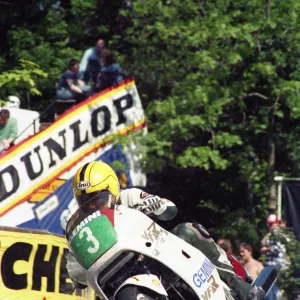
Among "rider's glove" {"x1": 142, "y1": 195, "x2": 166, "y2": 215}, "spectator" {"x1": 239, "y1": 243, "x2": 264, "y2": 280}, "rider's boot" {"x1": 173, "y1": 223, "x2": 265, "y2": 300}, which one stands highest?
"rider's glove" {"x1": 142, "y1": 195, "x2": 166, "y2": 215}

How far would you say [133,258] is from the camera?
5852 mm

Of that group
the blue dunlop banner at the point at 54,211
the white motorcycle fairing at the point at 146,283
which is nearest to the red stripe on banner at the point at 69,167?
the blue dunlop banner at the point at 54,211

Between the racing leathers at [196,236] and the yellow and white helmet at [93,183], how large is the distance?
0.43m

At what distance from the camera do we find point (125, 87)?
13.6m

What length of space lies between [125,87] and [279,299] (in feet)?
22.7

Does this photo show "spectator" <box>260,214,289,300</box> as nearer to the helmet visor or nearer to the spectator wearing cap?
the spectator wearing cap

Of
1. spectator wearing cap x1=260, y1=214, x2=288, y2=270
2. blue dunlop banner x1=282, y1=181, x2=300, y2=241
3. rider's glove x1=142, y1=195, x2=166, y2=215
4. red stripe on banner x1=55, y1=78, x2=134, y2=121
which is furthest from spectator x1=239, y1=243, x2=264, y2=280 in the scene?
rider's glove x1=142, y1=195, x2=166, y2=215

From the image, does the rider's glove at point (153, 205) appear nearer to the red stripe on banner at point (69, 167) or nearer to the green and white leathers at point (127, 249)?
the green and white leathers at point (127, 249)

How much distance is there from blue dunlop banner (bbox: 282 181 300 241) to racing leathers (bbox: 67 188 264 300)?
5.24 metres

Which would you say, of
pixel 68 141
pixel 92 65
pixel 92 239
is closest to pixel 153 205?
pixel 92 239

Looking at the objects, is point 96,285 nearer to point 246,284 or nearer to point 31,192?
point 246,284

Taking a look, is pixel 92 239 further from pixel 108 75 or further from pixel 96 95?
pixel 108 75

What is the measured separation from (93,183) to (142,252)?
0.54 metres

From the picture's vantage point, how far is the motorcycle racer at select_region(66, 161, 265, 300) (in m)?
5.98
